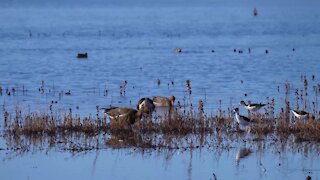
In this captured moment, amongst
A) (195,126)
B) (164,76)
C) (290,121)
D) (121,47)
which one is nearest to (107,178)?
(195,126)

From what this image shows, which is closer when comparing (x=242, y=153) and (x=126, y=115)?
(x=242, y=153)

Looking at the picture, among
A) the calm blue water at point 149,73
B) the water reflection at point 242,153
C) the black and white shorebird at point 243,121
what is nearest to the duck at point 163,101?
the calm blue water at point 149,73

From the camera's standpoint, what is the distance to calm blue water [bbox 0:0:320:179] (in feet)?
42.3

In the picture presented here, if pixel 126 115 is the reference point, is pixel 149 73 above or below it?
above

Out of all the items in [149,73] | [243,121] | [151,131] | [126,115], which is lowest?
[151,131]

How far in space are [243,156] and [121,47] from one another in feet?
86.3

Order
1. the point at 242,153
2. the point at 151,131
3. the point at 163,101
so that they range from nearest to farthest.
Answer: the point at 242,153
the point at 151,131
the point at 163,101

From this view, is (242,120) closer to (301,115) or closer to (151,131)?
(301,115)

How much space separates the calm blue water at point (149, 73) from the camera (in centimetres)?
1288

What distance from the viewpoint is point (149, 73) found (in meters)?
28.1

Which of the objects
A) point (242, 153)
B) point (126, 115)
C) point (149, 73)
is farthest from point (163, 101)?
point (149, 73)

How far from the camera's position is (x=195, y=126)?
15.3 metres

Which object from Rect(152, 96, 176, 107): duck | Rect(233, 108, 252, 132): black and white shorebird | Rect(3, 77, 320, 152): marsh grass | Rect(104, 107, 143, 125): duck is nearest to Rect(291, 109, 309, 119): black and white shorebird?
Rect(3, 77, 320, 152): marsh grass

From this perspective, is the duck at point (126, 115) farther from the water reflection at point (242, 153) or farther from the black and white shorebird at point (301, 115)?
the black and white shorebird at point (301, 115)
